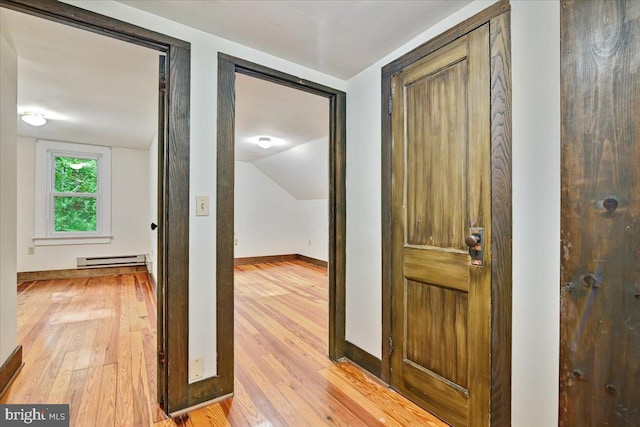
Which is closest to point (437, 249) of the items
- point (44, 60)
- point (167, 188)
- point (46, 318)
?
point (167, 188)

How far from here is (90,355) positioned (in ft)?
7.46

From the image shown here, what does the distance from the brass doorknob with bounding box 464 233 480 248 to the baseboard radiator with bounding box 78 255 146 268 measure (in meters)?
5.63

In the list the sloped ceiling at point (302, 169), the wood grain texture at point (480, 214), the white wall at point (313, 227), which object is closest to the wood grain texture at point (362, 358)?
the wood grain texture at point (480, 214)

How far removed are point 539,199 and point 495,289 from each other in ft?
1.40

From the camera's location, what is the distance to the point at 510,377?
1.32 m

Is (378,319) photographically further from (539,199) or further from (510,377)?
(539,199)

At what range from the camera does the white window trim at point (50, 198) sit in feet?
15.6

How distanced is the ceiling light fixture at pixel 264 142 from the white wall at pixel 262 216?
1.68 m

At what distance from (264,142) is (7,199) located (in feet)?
9.97

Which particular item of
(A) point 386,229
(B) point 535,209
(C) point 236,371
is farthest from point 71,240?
(B) point 535,209

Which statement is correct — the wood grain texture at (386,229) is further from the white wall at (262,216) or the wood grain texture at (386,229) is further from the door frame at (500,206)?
Answer: the white wall at (262,216)

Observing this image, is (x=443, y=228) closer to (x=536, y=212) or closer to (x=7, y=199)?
(x=536, y=212)

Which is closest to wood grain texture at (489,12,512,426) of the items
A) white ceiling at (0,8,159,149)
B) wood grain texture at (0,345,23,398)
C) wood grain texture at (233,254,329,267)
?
white ceiling at (0,8,159,149)

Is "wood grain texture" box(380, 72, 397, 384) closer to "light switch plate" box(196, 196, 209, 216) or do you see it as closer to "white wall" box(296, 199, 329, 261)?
"light switch plate" box(196, 196, 209, 216)
